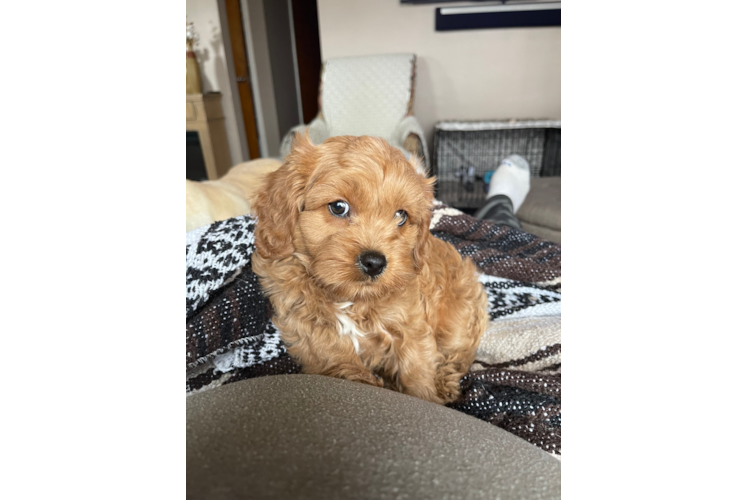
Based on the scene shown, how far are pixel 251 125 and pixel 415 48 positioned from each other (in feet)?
9.98

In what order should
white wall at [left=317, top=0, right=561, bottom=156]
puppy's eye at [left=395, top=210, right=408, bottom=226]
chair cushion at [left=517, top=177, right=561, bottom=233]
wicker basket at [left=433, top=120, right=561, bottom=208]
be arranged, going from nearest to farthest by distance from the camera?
puppy's eye at [left=395, top=210, right=408, bottom=226], chair cushion at [left=517, top=177, right=561, bottom=233], wicker basket at [left=433, top=120, right=561, bottom=208], white wall at [left=317, top=0, right=561, bottom=156]

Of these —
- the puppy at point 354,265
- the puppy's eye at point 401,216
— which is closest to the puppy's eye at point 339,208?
the puppy at point 354,265

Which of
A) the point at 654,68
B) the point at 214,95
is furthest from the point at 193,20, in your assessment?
the point at 654,68

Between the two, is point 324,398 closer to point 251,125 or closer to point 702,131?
point 702,131

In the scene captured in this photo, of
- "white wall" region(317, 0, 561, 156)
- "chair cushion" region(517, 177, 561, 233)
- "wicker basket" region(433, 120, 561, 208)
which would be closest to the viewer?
"chair cushion" region(517, 177, 561, 233)

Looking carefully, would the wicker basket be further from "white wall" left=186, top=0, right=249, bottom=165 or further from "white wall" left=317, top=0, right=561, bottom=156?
"white wall" left=186, top=0, right=249, bottom=165

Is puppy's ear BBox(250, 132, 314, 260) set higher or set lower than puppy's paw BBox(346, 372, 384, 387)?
higher

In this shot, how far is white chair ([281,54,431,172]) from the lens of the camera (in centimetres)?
447

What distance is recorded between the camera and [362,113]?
4.55 metres

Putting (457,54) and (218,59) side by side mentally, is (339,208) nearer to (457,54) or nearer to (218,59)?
(457,54)

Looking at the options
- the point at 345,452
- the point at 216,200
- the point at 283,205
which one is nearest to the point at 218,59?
the point at 216,200

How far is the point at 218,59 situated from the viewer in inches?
222

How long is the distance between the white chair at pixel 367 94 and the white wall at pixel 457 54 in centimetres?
45

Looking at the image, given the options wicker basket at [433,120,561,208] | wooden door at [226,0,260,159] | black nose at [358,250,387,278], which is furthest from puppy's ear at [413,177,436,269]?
wooden door at [226,0,260,159]
